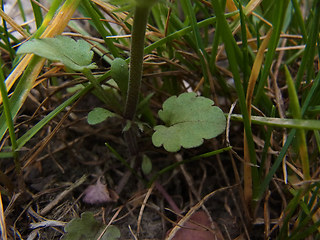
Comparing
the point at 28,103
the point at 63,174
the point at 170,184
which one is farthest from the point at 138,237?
the point at 28,103

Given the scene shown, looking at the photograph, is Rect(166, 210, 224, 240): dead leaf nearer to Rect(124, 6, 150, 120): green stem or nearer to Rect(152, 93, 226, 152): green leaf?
Rect(152, 93, 226, 152): green leaf

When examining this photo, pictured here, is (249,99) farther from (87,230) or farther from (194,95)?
(87,230)

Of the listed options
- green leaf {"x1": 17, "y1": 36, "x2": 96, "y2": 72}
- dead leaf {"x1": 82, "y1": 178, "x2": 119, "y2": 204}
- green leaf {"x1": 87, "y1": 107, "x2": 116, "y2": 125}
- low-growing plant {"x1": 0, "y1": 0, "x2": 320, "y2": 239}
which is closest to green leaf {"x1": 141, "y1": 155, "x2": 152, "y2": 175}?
low-growing plant {"x1": 0, "y1": 0, "x2": 320, "y2": 239}

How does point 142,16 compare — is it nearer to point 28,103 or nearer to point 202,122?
point 202,122

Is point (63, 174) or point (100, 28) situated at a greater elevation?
point (100, 28)

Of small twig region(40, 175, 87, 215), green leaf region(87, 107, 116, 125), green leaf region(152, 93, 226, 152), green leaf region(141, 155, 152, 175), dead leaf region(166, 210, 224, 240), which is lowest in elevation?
dead leaf region(166, 210, 224, 240)

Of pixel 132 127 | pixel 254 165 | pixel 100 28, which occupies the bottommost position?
pixel 254 165

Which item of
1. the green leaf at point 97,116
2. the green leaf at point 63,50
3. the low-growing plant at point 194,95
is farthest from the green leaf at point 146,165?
the green leaf at point 63,50

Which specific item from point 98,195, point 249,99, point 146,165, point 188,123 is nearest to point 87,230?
point 98,195
